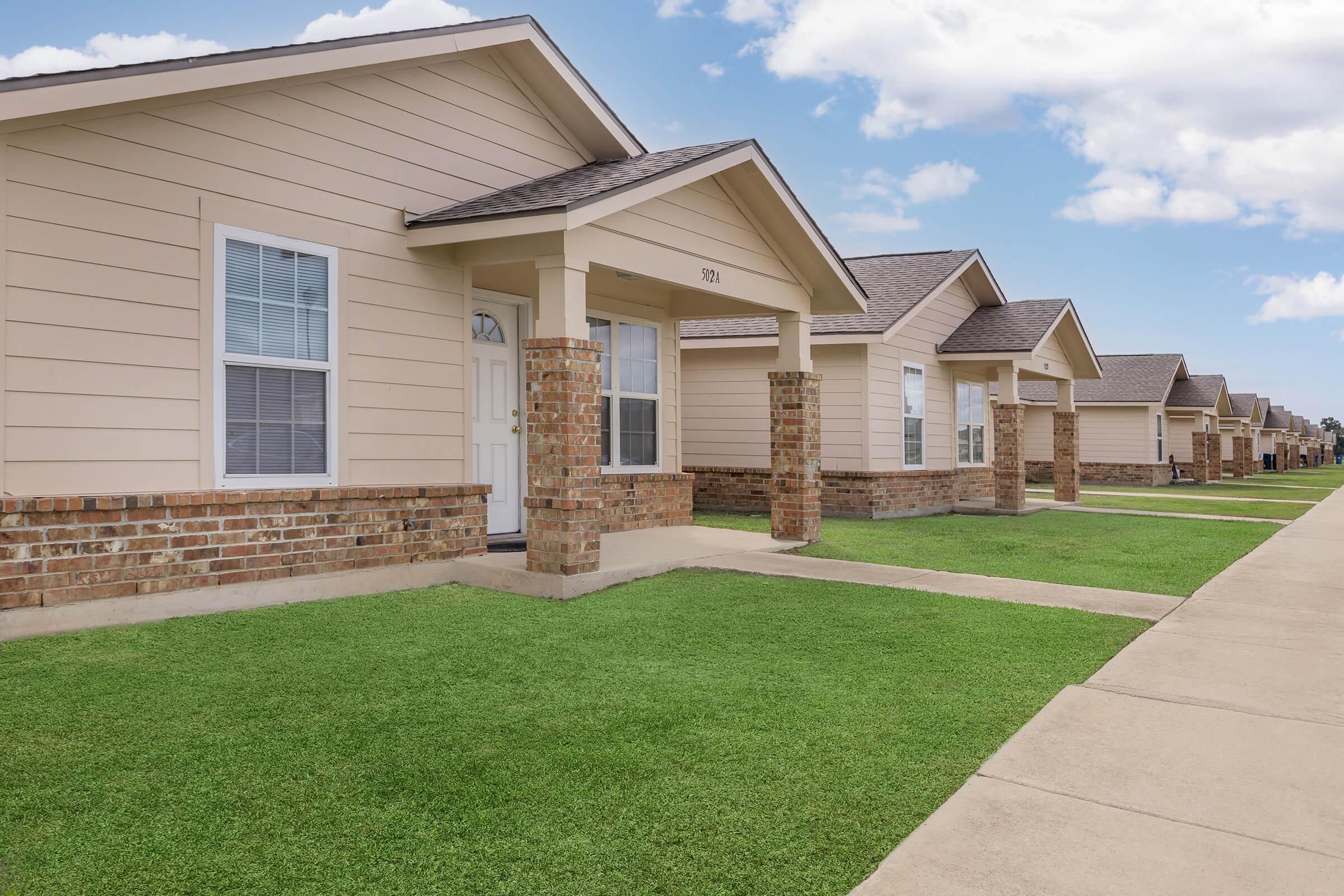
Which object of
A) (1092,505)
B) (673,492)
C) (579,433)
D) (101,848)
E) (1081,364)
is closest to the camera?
(101,848)

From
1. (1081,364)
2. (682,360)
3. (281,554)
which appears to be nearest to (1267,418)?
(1081,364)

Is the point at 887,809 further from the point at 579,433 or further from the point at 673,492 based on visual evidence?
the point at 673,492

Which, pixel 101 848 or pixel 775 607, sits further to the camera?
pixel 775 607

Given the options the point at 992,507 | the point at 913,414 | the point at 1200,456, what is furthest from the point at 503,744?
the point at 1200,456

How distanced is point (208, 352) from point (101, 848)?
4.68m

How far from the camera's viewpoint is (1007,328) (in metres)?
19.1

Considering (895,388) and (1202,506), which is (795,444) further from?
(1202,506)

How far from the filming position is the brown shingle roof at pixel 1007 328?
18.2 m

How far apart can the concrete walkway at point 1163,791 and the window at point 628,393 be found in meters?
7.11

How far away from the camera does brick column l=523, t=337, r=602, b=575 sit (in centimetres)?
771

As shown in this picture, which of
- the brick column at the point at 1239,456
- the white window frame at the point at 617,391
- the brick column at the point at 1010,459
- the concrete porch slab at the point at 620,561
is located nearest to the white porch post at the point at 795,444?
the concrete porch slab at the point at 620,561

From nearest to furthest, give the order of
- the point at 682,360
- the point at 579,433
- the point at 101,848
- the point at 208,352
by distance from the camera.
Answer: the point at 101,848
the point at 208,352
the point at 579,433
the point at 682,360

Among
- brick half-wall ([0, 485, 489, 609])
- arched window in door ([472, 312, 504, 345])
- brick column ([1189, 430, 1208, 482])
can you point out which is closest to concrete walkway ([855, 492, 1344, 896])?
brick half-wall ([0, 485, 489, 609])

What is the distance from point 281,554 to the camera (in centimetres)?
745
